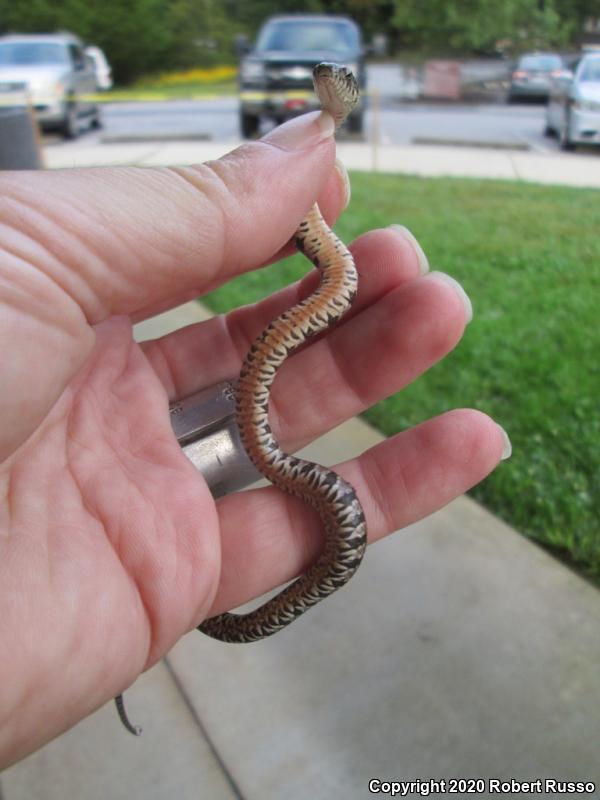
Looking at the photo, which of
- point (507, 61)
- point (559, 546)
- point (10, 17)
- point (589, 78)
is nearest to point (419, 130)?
point (589, 78)

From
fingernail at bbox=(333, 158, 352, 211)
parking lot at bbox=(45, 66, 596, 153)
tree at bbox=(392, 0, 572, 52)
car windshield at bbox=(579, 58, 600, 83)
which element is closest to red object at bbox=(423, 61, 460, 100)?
tree at bbox=(392, 0, 572, 52)

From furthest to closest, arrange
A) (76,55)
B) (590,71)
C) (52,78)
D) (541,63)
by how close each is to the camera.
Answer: (541,63)
(76,55)
(52,78)
(590,71)

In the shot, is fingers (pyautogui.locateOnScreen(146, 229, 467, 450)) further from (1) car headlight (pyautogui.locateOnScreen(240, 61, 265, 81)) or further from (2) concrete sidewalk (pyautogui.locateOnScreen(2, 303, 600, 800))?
(1) car headlight (pyautogui.locateOnScreen(240, 61, 265, 81))

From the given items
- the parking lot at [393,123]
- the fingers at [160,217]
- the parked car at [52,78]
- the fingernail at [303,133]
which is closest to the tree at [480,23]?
A: the parking lot at [393,123]

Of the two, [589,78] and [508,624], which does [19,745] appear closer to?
[508,624]

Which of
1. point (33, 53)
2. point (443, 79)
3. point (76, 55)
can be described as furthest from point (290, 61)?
point (443, 79)

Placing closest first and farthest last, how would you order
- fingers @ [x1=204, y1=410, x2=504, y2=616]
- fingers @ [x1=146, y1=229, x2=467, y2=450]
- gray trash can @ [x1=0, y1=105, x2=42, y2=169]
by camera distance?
1. fingers @ [x1=204, y1=410, x2=504, y2=616]
2. fingers @ [x1=146, y1=229, x2=467, y2=450]
3. gray trash can @ [x1=0, y1=105, x2=42, y2=169]

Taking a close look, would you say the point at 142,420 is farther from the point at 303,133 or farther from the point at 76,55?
the point at 76,55
